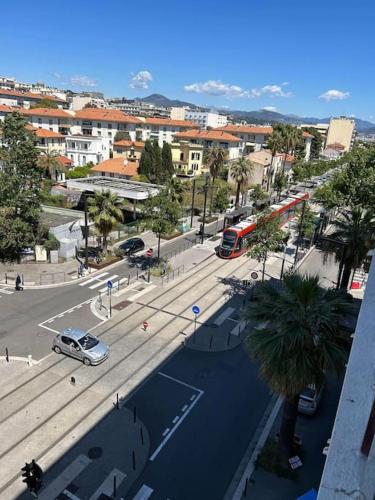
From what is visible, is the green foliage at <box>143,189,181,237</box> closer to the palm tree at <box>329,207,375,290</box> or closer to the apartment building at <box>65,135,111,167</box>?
the palm tree at <box>329,207,375,290</box>

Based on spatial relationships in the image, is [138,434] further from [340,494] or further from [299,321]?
[340,494]

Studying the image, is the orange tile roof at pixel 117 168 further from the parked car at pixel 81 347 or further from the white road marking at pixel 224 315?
the parked car at pixel 81 347

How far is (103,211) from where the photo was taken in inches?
1352

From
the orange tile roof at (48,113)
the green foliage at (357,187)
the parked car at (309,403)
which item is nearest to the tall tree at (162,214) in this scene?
the green foliage at (357,187)

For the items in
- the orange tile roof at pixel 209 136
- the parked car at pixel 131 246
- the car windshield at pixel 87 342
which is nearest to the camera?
the car windshield at pixel 87 342

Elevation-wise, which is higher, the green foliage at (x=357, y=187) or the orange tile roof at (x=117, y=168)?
the green foliage at (x=357, y=187)

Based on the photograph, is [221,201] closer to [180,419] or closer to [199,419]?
[199,419]

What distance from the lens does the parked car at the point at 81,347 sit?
20859mm

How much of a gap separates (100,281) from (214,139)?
72.0 metres

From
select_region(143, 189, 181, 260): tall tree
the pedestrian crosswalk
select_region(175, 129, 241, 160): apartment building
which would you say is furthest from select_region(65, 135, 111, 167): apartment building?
the pedestrian crosswalk

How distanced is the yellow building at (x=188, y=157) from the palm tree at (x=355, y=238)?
222 feet

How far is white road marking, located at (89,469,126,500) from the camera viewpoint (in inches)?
531

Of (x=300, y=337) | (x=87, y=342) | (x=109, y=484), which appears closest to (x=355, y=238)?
(x=300, y=337)

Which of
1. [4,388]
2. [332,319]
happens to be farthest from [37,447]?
[332,319]
